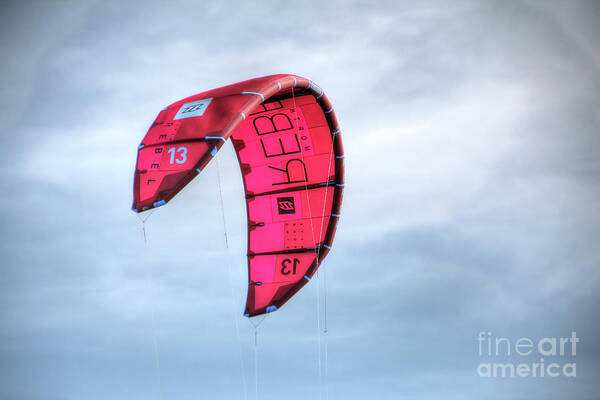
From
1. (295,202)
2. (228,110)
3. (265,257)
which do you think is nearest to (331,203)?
(295,202)

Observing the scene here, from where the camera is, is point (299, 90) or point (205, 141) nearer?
point (205, 141)

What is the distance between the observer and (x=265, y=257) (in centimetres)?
1925

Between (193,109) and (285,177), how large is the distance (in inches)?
147

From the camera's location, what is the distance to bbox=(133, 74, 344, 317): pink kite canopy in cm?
1720

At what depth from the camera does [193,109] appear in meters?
15.8

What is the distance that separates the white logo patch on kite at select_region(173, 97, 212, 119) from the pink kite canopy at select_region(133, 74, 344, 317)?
3 centimetres

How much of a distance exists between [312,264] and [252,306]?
6.34 feet

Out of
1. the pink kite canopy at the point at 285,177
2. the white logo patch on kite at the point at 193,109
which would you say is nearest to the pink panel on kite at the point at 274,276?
the pink kite canopy at the point at 285,177

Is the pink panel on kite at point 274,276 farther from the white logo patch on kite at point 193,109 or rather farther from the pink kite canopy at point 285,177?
the white logo patch on kite at point 193,109

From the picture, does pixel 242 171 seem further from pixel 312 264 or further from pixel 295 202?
pixel 312 264

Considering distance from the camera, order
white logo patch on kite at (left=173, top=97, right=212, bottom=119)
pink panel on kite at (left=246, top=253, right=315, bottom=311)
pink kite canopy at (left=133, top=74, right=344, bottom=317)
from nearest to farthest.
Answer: white logo patch on kite at (left=173, top=97, right=212, bottom=119) < pink kite canopy at (left=133, top=74, right=344, bottom=317) < pink panel on kite at (left=246, top=253, right=315, bottom=311)

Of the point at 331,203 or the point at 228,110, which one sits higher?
the point at 228,110

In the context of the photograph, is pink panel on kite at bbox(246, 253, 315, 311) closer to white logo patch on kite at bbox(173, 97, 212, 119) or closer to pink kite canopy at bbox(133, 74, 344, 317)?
pink kite canopy at bbox(133, 74, 344, 317)

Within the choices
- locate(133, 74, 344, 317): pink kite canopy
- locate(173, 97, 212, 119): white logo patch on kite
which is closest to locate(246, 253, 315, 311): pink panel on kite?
locate(133, 74, 344, 317): pink kite canopy
